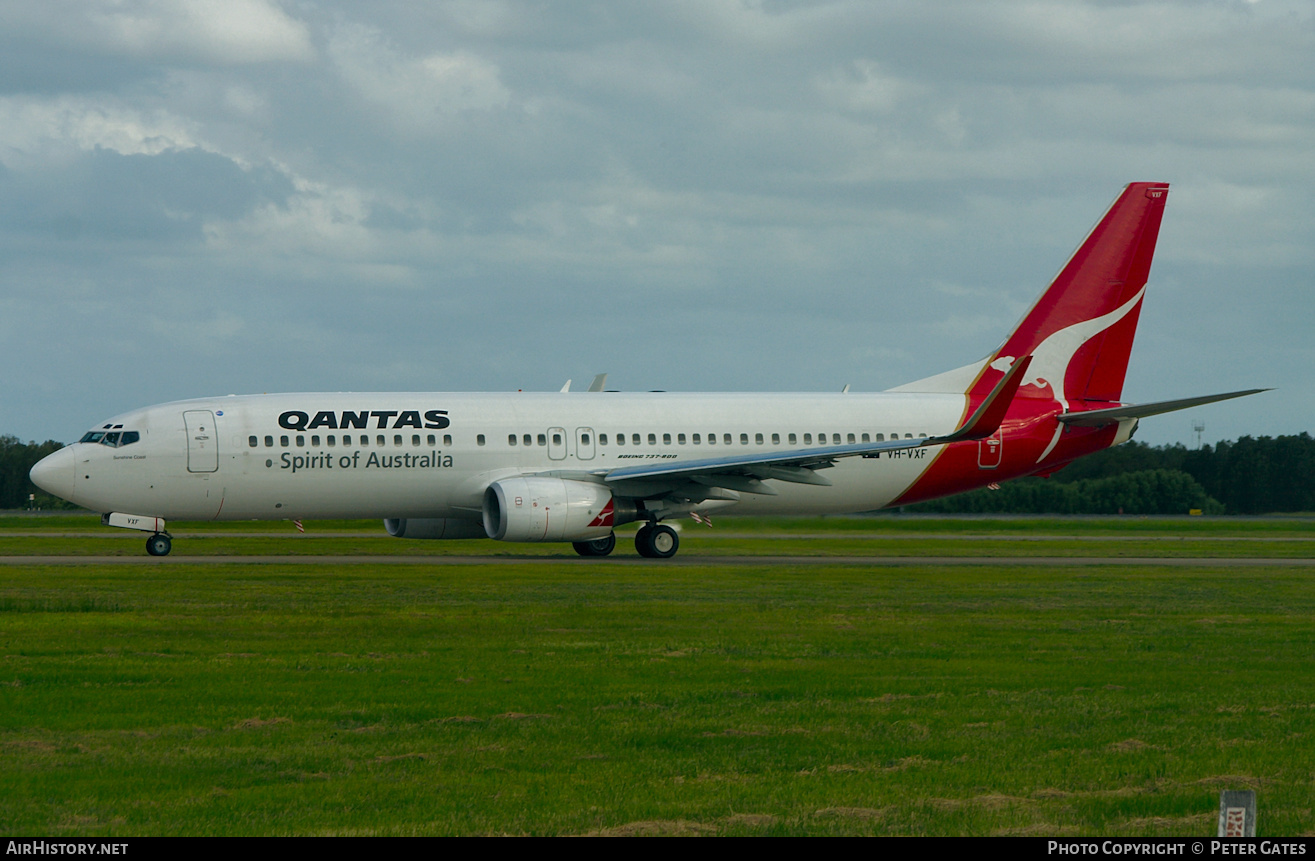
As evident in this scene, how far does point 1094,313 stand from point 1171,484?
4437 centimetres

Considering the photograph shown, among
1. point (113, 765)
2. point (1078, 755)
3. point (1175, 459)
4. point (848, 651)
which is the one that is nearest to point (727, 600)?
point (848, 651)

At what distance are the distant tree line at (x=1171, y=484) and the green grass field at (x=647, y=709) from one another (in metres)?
54.4

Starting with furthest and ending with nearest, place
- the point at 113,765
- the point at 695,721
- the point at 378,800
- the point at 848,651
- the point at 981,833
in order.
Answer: the point at 848,651 < the point at 695,721 < the point at 113,765 < the point at 378,800 < the point at 981,833

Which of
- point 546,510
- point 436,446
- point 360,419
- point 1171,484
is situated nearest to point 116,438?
point 360,419

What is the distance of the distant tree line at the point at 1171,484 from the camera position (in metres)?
77.8

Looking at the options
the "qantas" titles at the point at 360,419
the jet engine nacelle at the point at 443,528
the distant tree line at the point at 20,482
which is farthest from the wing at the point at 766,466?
the distant tree line at the point at 20,482

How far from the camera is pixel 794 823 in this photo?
8.23 meters

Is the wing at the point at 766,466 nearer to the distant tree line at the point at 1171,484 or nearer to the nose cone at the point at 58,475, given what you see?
the nose cone at the point at 58,475

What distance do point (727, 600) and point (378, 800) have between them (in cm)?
1367

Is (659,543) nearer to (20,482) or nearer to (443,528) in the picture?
(443,528)

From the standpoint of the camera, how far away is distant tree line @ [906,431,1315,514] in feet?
255

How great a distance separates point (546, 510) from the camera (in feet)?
105

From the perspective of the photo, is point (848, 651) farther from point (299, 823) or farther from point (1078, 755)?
point (299, 823)

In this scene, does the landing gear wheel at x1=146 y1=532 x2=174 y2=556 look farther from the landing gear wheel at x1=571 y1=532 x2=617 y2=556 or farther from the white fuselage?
the landing gear wheel at x1=571 y1=532 x2=617 y2=556
